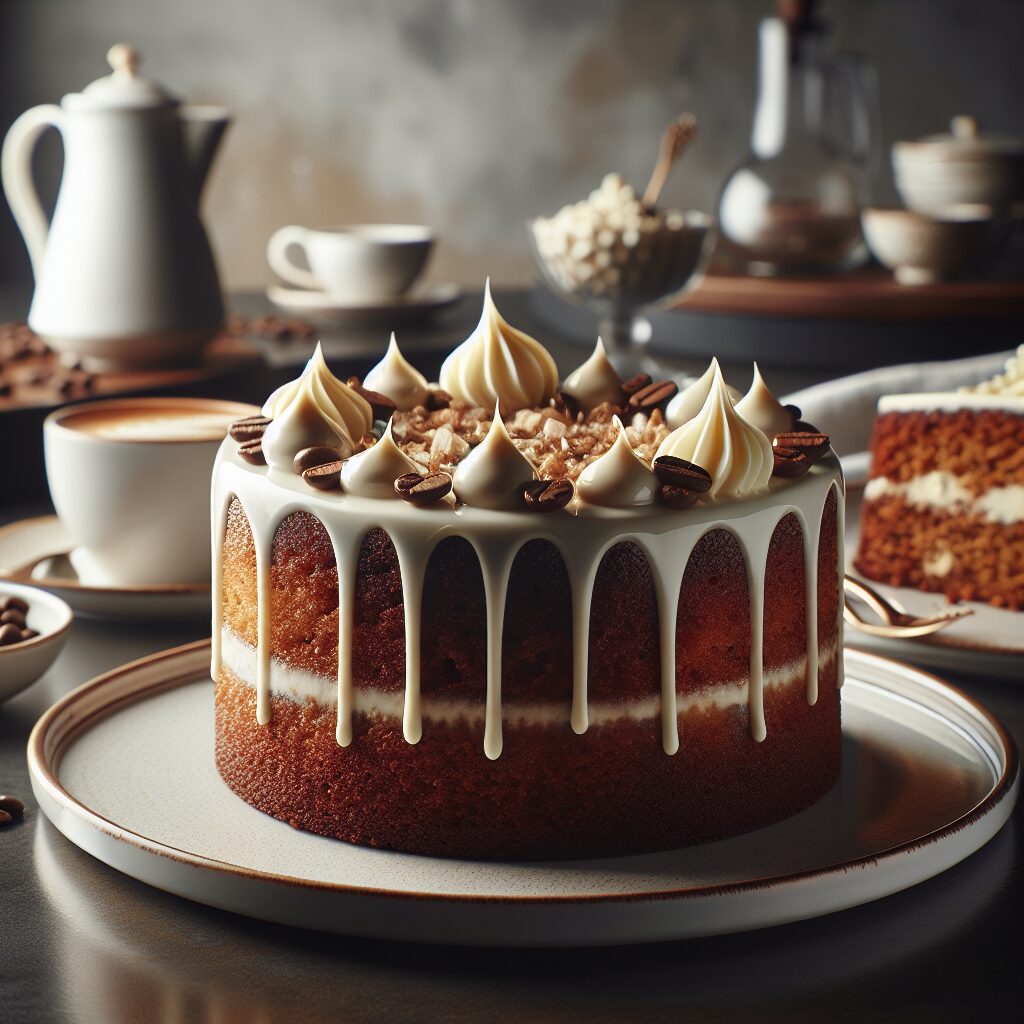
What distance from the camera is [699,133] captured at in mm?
6359

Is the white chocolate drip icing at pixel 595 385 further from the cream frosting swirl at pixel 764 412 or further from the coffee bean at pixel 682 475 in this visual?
the coffee bean at pixel 682 475

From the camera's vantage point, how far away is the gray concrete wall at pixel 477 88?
6219 mm

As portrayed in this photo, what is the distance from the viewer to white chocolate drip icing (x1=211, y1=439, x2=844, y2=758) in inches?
45.6

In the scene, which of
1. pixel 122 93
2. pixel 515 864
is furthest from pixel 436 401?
pixel 122 93

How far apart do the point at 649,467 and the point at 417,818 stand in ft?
1.08

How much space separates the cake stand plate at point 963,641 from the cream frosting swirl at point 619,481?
1.75 ft

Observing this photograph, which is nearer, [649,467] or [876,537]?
[649,467]

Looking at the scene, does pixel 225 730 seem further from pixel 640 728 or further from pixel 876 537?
pixel 876 537

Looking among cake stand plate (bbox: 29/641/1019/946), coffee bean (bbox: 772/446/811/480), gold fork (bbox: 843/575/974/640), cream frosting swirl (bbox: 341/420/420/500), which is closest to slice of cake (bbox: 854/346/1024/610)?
gold fork (bbox: 843/575/974/640)

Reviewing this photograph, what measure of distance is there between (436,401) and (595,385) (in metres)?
0.16

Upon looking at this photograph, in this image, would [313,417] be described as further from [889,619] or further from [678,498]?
[889,619]

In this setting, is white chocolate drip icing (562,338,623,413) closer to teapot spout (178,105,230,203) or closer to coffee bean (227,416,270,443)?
coffee bean (227,416,270,443)

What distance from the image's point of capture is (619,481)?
1182 mm

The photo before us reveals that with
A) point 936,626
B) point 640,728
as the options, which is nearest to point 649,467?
point 640,728
